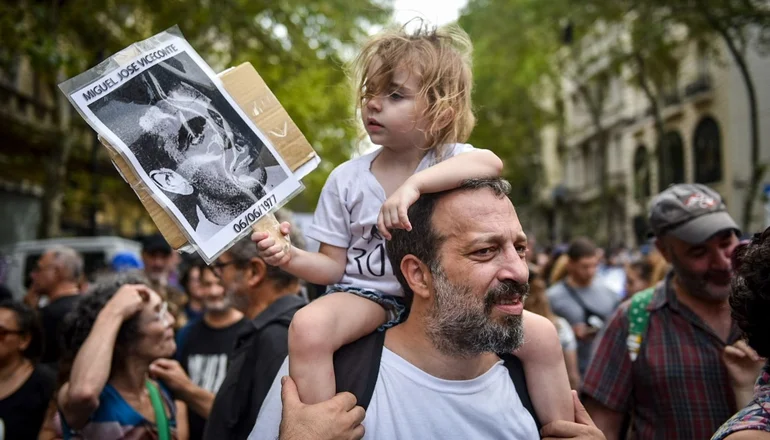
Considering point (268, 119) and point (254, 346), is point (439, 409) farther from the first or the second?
point (254, 346)

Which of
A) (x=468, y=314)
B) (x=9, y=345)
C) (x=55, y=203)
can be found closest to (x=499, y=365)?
(x=468, y=314)

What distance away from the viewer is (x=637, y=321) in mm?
3834

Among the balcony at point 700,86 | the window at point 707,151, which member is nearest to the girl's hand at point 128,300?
the window at point 707,151

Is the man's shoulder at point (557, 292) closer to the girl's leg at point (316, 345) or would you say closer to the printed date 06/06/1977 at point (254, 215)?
the girl's leg at point (316, 345)

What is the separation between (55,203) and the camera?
15.6 m

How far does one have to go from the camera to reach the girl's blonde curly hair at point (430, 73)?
9.58ft

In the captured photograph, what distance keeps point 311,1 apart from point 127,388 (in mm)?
12137

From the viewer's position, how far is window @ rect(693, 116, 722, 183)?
3088 centimetres

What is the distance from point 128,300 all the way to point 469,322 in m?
2.07

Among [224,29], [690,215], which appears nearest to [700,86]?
[224,29]

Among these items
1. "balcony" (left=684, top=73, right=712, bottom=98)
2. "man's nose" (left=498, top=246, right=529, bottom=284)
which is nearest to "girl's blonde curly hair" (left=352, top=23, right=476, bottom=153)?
"man's nose" (left=498, top=246, right=529, bottom=284)

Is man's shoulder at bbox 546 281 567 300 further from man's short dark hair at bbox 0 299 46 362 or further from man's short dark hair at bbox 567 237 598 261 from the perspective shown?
man's short dark hair at bbox 0 299 46 362

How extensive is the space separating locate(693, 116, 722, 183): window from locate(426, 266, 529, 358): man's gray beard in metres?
30.6

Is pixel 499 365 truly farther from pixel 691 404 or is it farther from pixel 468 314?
pixel 691 404
